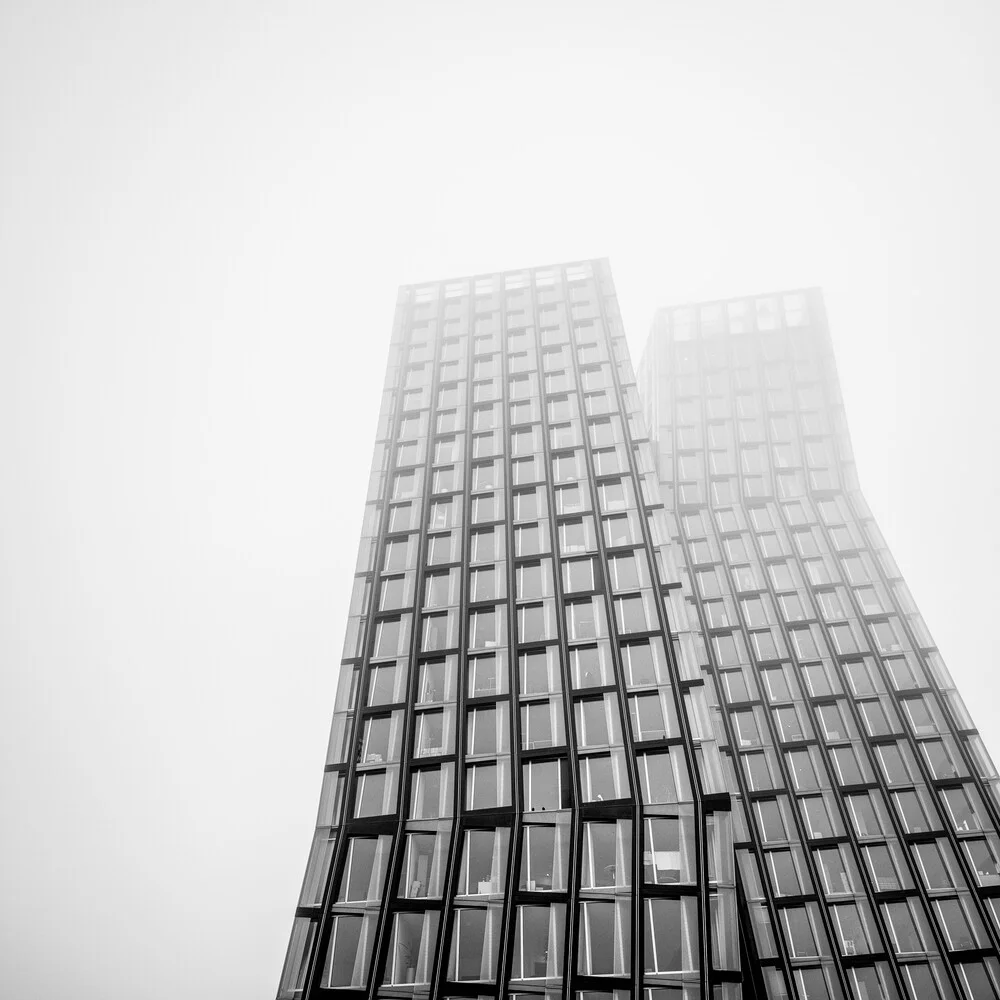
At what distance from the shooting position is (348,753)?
39.4m

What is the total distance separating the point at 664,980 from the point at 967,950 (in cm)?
2627

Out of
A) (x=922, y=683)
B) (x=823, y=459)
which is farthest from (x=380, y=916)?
(x=823, y=459)

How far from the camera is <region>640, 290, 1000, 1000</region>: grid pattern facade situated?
144 feet

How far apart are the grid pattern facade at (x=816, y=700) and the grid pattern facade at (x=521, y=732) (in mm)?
9590

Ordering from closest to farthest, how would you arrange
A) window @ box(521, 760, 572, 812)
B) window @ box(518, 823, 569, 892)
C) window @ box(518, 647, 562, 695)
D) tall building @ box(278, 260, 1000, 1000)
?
tall building @ box(278, 260, 1000, 1000)
window @ box(518, 823, 569, 892)
window @ box(521, 760, 572, 812)
window @ box(518, 647, 562, 695)

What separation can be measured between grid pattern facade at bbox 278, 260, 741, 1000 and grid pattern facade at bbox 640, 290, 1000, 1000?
9590mm

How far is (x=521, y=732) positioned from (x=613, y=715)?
483 cm

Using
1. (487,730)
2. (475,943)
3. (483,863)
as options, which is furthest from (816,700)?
(475,943)

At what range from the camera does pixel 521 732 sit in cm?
3831

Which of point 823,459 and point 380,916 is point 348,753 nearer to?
point 380,916

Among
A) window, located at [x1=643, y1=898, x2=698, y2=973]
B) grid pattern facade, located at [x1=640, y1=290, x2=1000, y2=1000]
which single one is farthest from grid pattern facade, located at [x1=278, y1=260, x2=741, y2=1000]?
grid pattern facade, located at [x1=640, y1=290, x2=1000, y2=1000]

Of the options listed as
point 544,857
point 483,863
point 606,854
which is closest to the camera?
point 606,854

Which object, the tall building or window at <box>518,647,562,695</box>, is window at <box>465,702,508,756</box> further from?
window at <box>518,647,562,695</box>

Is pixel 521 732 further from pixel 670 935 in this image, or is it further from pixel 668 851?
pixel 670 935
